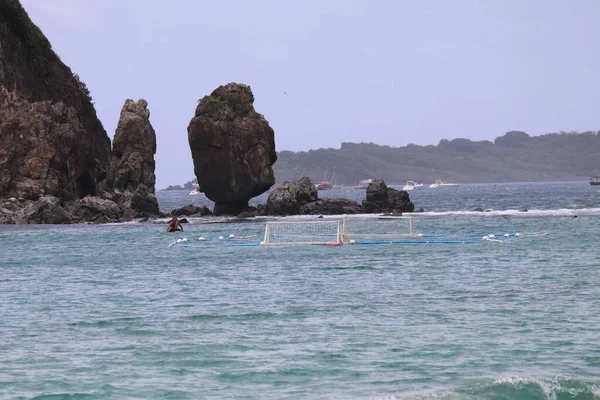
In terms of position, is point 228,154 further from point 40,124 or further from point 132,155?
point 40,124

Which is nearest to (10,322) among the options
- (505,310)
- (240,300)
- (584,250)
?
(240,300)

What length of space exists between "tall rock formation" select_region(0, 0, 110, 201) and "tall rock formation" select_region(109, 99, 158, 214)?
2.72 metres

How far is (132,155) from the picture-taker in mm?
95438

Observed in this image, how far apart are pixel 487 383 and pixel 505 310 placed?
8.89m

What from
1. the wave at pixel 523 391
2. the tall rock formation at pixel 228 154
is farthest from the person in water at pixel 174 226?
the wave at pixel 523 391

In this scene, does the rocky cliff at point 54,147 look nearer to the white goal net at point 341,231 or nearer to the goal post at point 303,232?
the goal post at point 303,232

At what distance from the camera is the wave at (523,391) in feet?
54.6

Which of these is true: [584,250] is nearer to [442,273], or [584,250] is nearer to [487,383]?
[442,273]

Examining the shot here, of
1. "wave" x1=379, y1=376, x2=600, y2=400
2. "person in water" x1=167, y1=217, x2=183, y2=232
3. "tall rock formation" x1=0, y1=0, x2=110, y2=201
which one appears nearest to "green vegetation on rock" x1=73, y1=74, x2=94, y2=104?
"tall rock formation" x1=0, y1=0, x2=110, y2=201

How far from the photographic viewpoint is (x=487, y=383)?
17547 mm

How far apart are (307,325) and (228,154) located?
211ft

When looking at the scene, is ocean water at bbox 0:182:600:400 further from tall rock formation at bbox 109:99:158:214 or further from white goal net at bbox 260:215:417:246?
tall rock formation at bbox 109:99:158:214

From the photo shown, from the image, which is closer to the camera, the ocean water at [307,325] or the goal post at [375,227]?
the ocean water at [307,325]

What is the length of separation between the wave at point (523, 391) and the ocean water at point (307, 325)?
0.12ft
